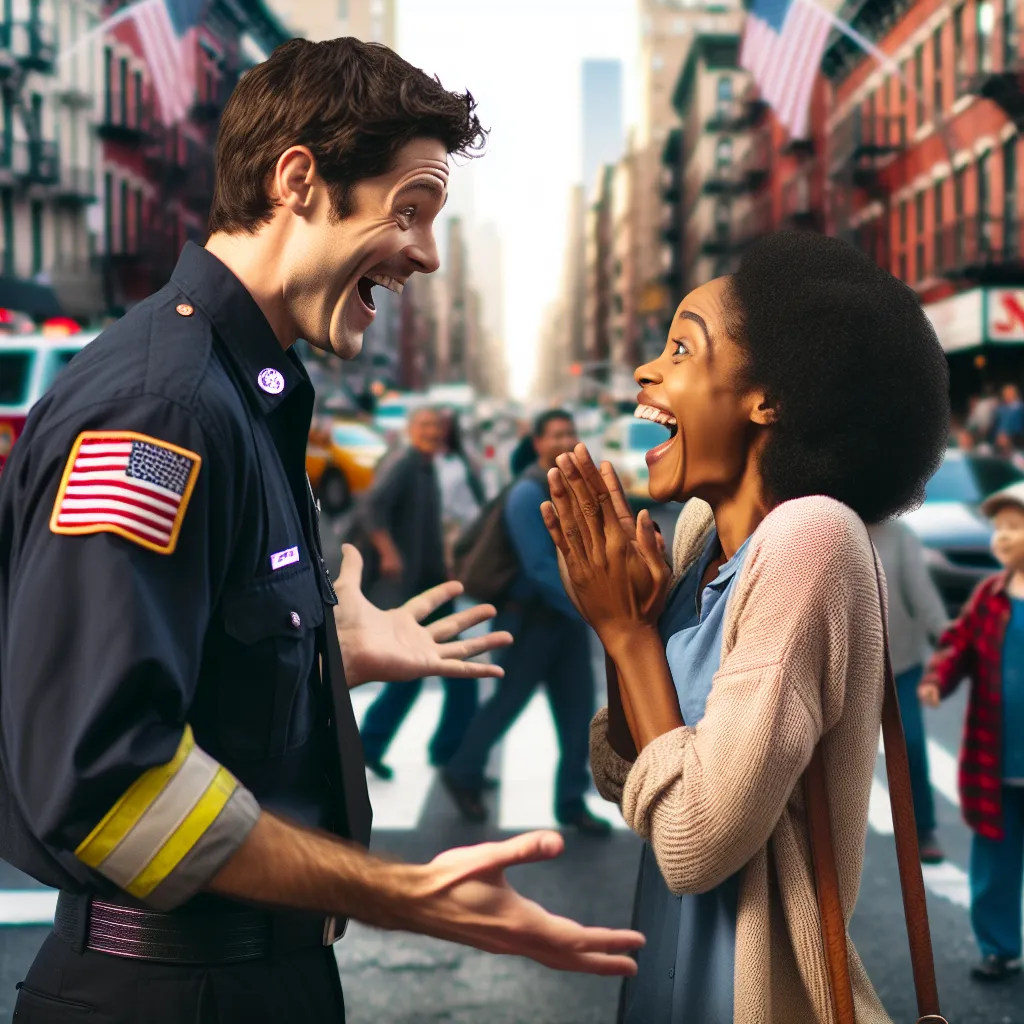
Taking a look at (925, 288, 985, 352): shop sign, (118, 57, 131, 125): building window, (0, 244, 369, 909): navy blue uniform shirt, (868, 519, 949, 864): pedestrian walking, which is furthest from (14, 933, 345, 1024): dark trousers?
(118, 57, 131, 125): building window

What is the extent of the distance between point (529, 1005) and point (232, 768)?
11.1 ft

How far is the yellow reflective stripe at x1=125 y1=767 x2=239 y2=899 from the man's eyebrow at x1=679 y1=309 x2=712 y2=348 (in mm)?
1216

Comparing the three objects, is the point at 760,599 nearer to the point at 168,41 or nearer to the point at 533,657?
the point at 533,657

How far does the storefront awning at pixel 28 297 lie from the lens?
112ft

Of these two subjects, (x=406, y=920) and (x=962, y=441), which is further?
(x=962, y=441)

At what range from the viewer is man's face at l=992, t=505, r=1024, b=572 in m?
5.70

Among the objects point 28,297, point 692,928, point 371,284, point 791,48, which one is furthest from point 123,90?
point 692,928

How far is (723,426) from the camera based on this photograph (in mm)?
2504

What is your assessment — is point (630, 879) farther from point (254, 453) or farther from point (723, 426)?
point (254, 453)

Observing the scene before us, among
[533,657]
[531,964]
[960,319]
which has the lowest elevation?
[531,964]

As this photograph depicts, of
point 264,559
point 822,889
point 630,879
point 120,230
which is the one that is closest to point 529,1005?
point 630,879

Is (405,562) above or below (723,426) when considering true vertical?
below

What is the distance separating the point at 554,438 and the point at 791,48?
46.2ft

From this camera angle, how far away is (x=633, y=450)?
24625 mm
